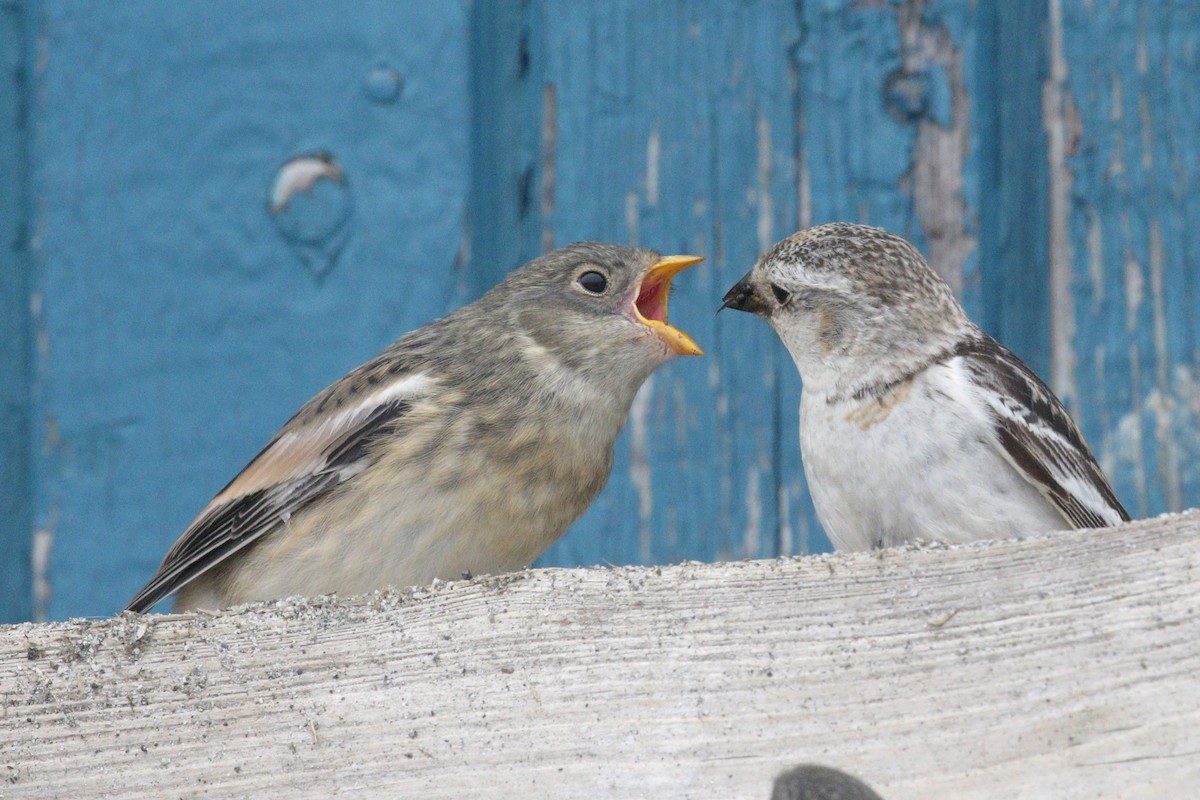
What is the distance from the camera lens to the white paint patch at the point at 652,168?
3.19m

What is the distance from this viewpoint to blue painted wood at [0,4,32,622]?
3096 mm

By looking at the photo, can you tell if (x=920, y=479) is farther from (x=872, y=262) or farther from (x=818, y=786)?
(x=818, y=786)

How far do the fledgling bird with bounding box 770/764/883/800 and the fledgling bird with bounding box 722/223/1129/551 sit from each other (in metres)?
0.92

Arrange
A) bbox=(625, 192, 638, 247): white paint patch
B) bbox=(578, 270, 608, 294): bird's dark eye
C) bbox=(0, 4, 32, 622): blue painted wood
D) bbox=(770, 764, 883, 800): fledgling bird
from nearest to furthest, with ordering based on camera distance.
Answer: bbox=(770, 764, 883, 800): fledgling bird, bbox=(0, 4, 32, 622): blue painted wood, bbox=(625, 192, 638, 247): white paint patch, bbox=(578, 270, 608, 294): bird's dark eye

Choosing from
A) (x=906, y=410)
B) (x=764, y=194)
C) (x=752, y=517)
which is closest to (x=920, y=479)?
(x=906, y=410)

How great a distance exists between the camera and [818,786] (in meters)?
1.76

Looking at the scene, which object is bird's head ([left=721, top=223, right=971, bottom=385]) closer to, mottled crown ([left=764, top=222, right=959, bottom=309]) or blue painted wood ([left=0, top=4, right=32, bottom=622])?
mottled crown ([left=764, top=222, right=959, bottom=309])

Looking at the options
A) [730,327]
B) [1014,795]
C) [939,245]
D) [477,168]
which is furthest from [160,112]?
[1014,795]

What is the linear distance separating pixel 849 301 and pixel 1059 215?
424mm

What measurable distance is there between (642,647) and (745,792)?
22cm

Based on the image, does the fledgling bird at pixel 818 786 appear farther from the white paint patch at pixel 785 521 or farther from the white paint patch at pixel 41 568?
the white paint patch at pixel 41 568

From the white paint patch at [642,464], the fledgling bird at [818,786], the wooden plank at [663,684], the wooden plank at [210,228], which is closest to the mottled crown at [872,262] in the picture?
the white paint patch at [642,464]

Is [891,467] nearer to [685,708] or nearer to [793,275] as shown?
[793,275]

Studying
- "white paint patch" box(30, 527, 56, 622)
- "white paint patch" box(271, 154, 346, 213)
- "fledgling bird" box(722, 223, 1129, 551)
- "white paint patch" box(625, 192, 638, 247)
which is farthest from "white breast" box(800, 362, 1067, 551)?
"white paint patch" box(30, 527, 56, 622)
